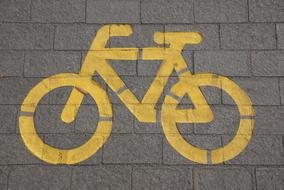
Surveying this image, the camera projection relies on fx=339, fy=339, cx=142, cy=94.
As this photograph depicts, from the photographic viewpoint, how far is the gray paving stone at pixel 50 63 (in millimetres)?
2637

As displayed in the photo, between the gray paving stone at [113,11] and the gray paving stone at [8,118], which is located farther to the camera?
the gray paving stone at [113,11]

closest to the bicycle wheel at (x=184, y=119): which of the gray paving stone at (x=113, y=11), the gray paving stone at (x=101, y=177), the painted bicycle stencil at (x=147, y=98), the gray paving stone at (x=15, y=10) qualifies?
the painted bicycle stencil at (x=147, y=98)

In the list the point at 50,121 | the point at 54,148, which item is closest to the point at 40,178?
the point at 54,148

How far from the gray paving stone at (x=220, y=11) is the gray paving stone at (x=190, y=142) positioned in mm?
925

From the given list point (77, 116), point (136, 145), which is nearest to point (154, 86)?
point (136, 145)

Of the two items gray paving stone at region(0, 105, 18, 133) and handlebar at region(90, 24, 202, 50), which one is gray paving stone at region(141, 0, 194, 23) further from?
gray paving stone at region(0, 105, 18, 133)

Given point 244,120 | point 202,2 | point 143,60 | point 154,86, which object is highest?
point 202,2

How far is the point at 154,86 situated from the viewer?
2.59m

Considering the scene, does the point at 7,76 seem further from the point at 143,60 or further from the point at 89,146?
the point at 143,60

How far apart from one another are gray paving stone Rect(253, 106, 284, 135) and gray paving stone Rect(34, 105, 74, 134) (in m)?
1.39

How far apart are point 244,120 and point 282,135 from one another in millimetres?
295

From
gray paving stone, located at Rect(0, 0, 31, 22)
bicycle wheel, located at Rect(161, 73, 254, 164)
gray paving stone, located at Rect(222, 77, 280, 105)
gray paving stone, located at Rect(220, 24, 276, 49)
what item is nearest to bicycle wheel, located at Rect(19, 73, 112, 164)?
bicycle wheel, located at Rect(161, 73, 254, 164)

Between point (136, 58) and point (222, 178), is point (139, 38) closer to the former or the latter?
point (136, 58)

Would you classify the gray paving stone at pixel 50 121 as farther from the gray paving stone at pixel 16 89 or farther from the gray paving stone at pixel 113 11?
the gray paving stone at pixel 113 11
